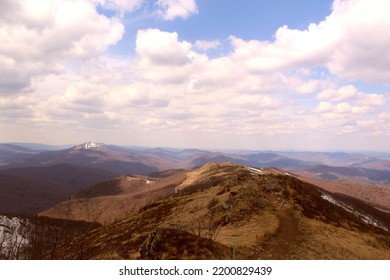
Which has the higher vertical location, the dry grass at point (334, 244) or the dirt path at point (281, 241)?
the dirt path at point (281, 241)

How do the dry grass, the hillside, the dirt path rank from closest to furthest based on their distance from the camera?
the hillside < the dirt path < the dry grass

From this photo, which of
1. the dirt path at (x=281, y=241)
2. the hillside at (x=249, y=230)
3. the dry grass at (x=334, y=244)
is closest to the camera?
the hillside at (x=249, y=230)

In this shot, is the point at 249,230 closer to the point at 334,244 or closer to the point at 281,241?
the point at 281,241

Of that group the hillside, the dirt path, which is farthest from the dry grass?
the dirt path

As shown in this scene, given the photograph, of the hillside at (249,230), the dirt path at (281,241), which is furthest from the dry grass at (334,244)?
the dirt path at (281,241)

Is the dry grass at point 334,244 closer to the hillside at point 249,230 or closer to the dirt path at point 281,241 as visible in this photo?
the hillside at point 249,230

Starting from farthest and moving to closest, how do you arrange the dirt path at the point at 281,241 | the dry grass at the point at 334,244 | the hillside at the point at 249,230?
the dry grass at the point at 334,244 < the dirt path at the point at 281,241 < the hillside at the point at 249,230

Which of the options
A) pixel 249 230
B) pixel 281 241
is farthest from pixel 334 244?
pixel 249 230

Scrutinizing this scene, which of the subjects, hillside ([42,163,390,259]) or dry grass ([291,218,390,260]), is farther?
dry grass ([291,218,390,260])

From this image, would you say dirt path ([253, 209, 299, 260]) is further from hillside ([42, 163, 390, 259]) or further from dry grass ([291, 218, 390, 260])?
dry grass ([291, 218, 390, 260])
